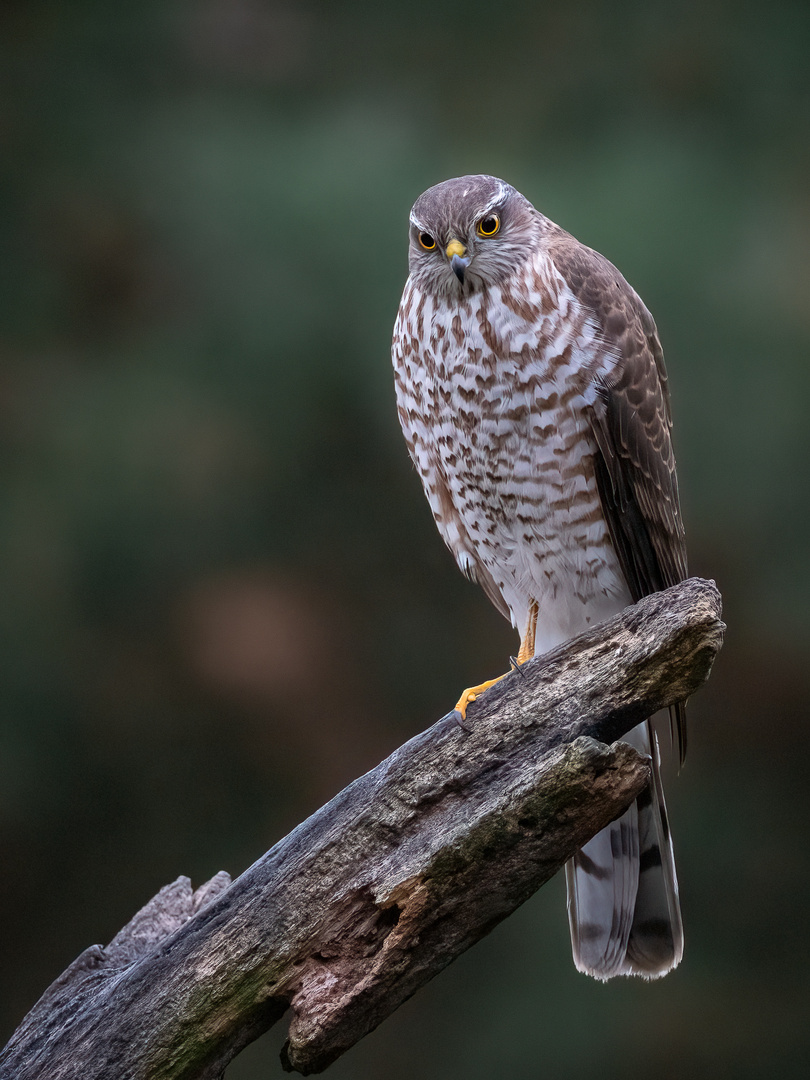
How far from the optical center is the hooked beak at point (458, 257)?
225cm

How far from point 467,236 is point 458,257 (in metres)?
0.07

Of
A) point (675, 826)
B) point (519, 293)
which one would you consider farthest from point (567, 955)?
point (519, 293)

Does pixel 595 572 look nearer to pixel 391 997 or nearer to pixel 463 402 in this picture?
pixel 463 402

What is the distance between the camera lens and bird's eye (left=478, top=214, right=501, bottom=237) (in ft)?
7.60

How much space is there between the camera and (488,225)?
2328mm

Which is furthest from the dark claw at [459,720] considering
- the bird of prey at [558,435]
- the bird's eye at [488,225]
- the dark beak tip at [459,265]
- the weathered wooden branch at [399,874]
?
the bird's eye at [488,225]

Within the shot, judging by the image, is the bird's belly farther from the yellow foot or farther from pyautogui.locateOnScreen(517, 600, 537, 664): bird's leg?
the yellow foot

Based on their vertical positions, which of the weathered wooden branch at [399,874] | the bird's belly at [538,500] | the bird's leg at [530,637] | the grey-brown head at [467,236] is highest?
the grey-brown head at [467,236]

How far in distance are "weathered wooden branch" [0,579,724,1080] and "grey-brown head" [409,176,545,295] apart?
86 cm

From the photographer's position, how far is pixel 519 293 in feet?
7.45

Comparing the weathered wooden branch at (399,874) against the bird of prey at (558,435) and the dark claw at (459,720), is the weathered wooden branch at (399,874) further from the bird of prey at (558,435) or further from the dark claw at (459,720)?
the bird of prey at (558,435)

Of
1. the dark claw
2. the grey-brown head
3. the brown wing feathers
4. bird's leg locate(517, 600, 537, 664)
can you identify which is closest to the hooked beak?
the grey-brown head

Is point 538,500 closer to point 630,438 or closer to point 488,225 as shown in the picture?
point 630,438

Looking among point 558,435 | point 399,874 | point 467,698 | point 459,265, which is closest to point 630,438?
point 558,435
